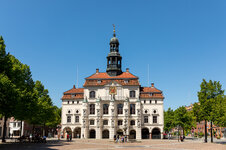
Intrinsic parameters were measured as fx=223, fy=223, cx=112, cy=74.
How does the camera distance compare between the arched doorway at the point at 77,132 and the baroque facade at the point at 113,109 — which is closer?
the baroque facade at the point at 113,109

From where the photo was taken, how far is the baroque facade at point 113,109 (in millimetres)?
65500

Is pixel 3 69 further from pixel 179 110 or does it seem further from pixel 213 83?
pixel 179 110

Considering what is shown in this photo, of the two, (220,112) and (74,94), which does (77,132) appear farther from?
(220,112)

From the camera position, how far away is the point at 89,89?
69.7 metres

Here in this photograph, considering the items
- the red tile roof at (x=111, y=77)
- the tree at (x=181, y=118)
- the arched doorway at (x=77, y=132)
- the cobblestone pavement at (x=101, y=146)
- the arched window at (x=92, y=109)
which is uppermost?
the red tile roof at (x=111, y=77)

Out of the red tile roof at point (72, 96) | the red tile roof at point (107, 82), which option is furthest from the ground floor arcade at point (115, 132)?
the red tile roof at point (107, 82)

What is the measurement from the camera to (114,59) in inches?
2896

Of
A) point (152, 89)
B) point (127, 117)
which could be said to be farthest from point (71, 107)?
point (152, 89)

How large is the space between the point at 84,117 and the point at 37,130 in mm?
35410

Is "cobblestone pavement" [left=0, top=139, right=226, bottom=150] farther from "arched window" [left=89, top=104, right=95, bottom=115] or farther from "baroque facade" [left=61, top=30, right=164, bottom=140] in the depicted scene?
"arched window" [left=89, top=104, right=95, bottom=115]

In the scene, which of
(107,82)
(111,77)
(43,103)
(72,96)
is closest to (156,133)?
(107,82)

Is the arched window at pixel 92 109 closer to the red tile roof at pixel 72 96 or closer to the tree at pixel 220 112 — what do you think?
the red tile roof at pixel 72 96

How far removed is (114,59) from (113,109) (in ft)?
56.4

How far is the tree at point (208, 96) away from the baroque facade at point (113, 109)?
19711 mm
